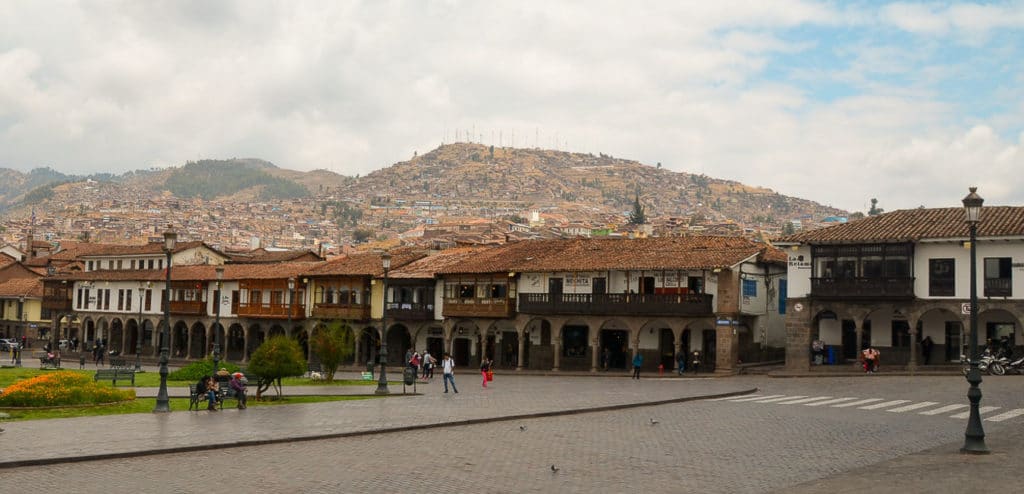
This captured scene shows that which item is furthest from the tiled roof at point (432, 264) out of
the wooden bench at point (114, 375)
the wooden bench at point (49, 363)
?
the wooden bench at point (114, 375)

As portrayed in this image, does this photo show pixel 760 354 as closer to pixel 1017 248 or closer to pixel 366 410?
pixel 1017 248

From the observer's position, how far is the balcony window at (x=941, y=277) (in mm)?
40625

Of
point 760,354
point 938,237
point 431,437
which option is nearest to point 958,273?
point 938,237

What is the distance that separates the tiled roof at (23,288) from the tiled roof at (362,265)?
1380 inches

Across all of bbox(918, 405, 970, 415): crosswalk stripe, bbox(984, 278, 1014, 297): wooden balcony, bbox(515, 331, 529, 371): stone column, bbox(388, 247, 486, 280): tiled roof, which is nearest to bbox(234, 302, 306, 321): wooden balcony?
bbox(388, 247, 486, 280): tiled roof

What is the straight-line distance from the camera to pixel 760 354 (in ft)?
165

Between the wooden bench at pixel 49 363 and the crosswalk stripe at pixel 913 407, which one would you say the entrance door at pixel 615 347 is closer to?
the crosswalk stripe at pixel 913 407

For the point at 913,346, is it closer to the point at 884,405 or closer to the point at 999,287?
the point at 999,287

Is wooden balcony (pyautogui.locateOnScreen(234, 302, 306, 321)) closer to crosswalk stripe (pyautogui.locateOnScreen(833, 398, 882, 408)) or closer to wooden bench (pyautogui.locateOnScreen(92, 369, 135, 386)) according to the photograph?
wooden bench (pyautogui.locateOnScreen(92, 369, 135, 386))

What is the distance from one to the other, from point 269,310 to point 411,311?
43.2 feet

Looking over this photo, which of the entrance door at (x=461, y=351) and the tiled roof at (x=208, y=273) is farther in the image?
the tiled roof at (x=208, y=273)

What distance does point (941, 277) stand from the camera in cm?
4088

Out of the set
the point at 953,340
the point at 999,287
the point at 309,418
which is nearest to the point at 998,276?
the point at 999,287

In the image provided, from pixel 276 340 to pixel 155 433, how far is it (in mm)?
10832
